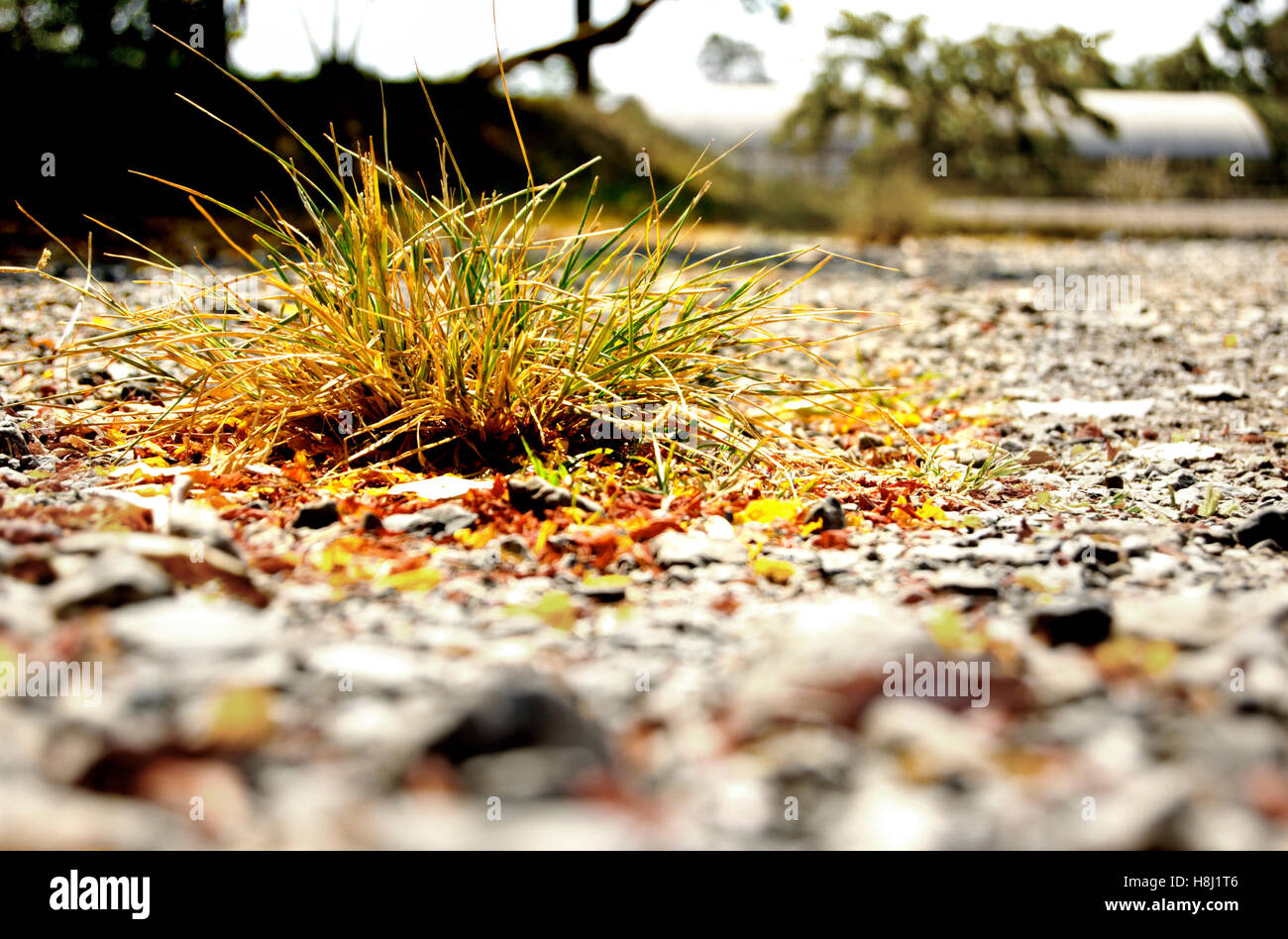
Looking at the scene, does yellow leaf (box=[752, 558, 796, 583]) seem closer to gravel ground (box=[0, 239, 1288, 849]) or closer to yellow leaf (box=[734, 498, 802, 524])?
gravel ground (box=[0, 239, 1288, 849])

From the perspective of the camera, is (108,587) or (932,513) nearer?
(108,587)

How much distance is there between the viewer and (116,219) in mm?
7754

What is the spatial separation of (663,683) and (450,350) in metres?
1.26

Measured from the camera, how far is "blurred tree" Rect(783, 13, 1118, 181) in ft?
51.8

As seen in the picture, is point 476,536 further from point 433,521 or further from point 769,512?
point 769,512

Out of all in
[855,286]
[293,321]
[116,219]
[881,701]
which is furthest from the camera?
[116,219]

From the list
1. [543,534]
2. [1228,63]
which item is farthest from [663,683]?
[1228,63]

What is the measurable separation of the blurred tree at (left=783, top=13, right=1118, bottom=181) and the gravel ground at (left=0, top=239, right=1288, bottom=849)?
1493cm

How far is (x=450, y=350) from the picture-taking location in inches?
93.7

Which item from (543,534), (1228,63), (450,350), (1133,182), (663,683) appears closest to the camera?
(663,683)

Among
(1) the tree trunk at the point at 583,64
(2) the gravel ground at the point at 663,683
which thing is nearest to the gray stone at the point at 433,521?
(2) the gravel ground at the point at 663,683
